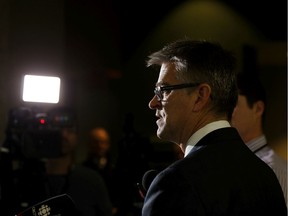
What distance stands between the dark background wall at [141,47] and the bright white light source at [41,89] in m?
1.43

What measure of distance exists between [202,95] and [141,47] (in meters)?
2.84

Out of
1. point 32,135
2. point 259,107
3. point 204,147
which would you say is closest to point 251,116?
point 259,107

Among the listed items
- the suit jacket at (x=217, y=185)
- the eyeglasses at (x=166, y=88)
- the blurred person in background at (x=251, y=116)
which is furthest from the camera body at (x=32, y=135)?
the suit jacket at (x=217, y=185)

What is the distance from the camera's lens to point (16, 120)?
181cm

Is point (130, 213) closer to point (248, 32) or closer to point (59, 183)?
point (59, 183)

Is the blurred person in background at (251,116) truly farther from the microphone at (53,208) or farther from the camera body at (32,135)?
the microphone at (53,208)

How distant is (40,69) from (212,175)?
2.05 metres

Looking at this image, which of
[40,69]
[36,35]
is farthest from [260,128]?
[40,69]

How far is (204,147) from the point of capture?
92 centimetres

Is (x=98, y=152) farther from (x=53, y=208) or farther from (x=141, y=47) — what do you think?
(x=53, y=208)

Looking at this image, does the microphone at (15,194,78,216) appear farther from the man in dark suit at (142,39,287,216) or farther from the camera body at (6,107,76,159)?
the camera body at (6,107,76,159)

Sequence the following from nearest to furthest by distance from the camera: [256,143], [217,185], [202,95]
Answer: [217,185] → [202,95] → [256,143]

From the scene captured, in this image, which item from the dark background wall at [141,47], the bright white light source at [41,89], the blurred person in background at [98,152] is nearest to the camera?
the bright white light source at [41,89]

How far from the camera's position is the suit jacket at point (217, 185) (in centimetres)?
83
